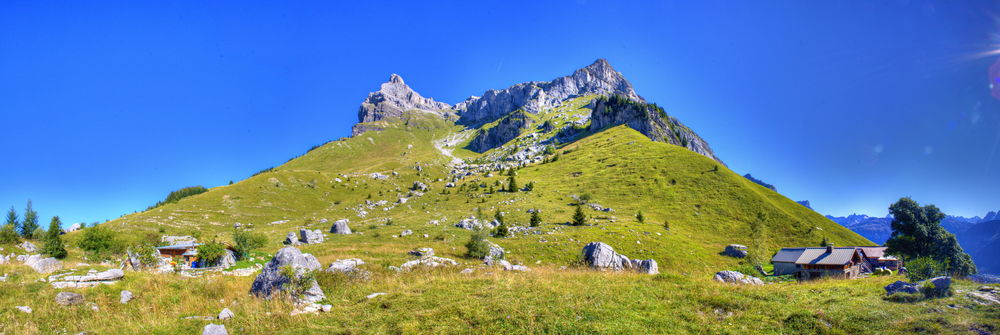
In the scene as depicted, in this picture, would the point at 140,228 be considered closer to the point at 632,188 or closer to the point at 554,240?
the point at 554,240

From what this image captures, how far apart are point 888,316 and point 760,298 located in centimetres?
339

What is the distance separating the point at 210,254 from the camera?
93.5 feet

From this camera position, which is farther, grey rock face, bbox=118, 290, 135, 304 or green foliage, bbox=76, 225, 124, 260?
green foliage, bbox=76, 225, 124, 260

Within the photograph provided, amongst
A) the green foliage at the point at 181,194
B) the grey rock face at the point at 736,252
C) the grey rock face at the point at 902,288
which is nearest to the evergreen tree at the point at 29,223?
the green foliage at the point at 181,194

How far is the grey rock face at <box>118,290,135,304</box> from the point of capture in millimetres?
13521

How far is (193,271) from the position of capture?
924 inches

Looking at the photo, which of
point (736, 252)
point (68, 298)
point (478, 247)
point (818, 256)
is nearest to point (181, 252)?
point (68, 298)

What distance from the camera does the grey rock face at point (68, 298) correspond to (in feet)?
40.8

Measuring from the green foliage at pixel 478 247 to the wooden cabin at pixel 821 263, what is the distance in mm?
41289

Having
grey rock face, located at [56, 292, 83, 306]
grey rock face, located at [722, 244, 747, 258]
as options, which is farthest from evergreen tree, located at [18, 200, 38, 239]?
grey rock face, located at [722, 244, 747, 258]

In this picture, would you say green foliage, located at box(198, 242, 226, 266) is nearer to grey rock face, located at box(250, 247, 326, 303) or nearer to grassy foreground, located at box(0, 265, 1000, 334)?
grassy foreground, located at box(0, 265, 1000, 334)

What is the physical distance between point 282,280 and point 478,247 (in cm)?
2064

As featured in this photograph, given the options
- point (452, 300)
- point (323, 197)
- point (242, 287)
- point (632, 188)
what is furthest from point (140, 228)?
point (632, 188)

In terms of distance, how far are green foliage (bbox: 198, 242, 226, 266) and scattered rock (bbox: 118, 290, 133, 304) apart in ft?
56.8
